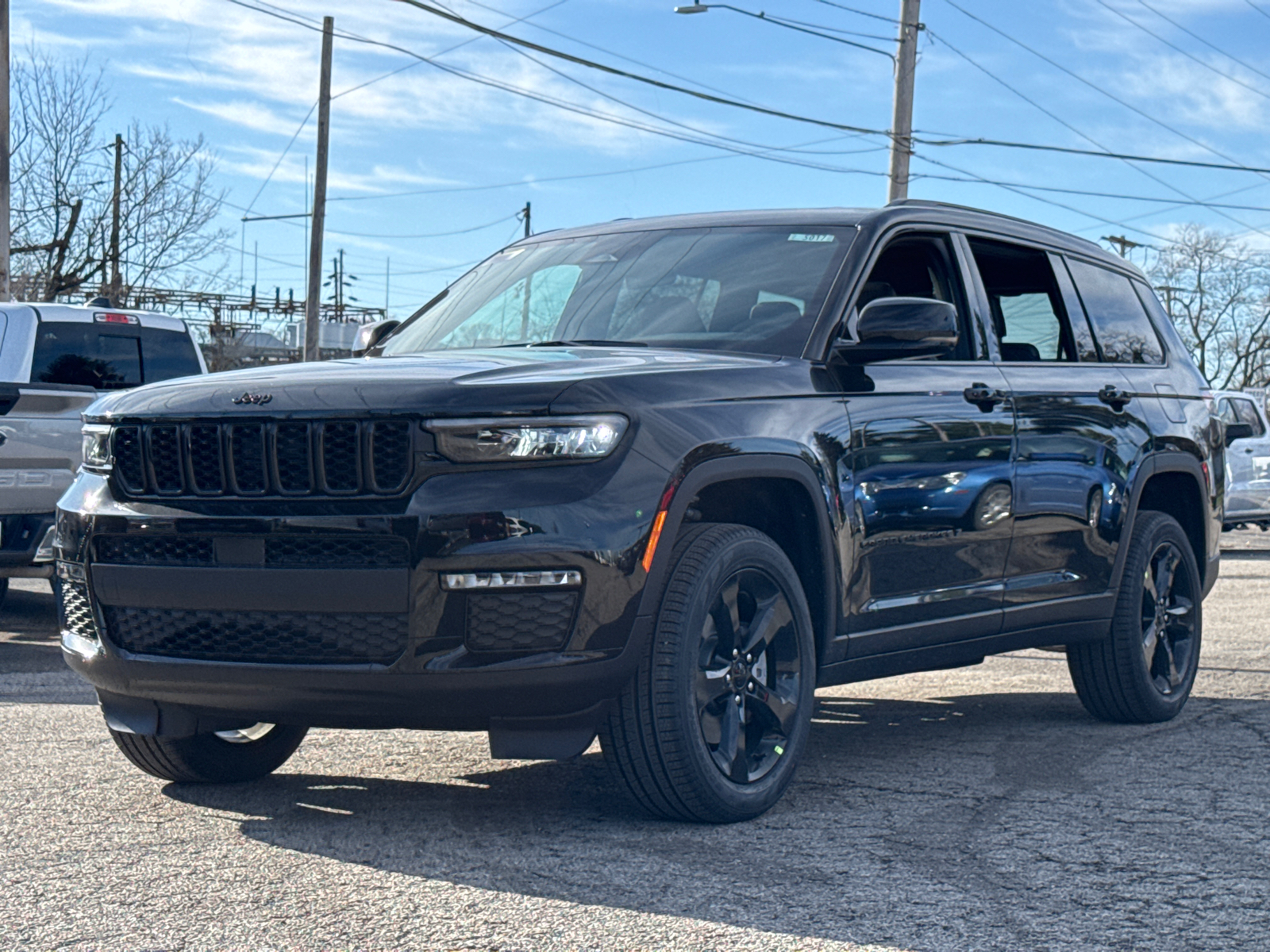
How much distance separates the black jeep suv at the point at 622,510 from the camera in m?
4.19

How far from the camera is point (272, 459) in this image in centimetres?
427

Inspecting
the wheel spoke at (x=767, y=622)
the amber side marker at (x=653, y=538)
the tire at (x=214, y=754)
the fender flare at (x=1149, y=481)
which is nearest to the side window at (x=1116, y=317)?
the fender flare at (x=1149, y=481)

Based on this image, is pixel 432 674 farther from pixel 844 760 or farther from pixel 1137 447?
pixel 1137 447

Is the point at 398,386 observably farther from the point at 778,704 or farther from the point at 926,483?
the point at 926,483

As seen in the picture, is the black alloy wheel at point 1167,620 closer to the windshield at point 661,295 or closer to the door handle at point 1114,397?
the door handle at point 1114,397

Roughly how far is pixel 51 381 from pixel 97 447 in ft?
21.6

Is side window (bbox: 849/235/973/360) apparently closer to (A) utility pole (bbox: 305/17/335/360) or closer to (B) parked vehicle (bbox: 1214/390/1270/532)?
(B) parked vehicle (bbox: 1214/390/1270/532)

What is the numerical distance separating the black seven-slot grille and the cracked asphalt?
3.20ft

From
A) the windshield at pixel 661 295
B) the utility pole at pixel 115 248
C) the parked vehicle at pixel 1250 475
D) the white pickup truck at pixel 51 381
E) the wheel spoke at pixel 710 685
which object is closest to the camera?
the wheel spoke at pixel 710 685

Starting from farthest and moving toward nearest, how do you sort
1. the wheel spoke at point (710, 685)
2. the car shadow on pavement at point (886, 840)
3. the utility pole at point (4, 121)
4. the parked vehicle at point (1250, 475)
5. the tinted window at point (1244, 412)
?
the parked vehicle at point (1250, 475)
the tinted window at point (1244, 412)
the utility pole at point (4, 121)
the wheel spoke at point (710, 685)
the car shadow on pavement at point (886, 840)

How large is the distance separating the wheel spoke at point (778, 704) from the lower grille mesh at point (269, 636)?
1.18 meters

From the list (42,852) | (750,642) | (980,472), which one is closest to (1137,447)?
(980,472)

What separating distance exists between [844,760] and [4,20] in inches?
706

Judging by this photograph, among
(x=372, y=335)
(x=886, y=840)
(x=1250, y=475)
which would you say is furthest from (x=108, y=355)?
(x=1250, y=475)
